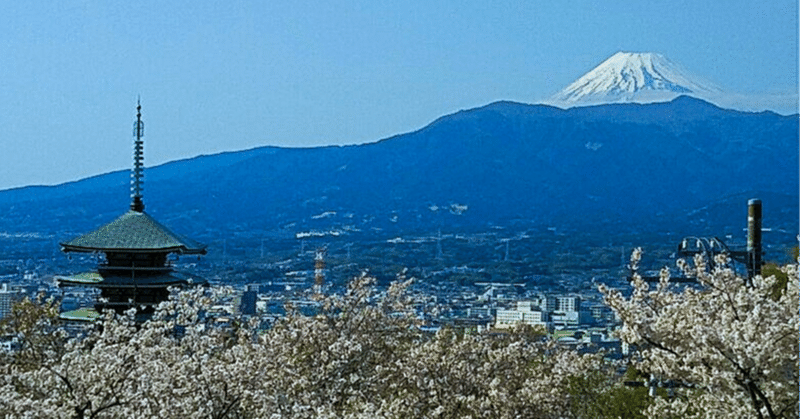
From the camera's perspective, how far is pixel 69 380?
840cm

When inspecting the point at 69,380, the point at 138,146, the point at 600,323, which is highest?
the point at 138,146

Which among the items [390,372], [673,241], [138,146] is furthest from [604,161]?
[390,372]

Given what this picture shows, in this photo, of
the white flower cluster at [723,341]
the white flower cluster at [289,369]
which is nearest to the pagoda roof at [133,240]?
the white flower cluster at [289,369]

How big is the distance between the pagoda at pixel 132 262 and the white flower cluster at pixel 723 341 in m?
13.0

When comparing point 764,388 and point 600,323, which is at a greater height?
point 764,388

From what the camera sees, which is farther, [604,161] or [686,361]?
[604,161]

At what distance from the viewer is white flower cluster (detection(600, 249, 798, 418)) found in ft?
22.9

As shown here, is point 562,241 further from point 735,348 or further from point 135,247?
point 735,348

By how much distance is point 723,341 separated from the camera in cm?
696

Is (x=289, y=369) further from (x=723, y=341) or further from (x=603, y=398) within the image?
(x=603, y=398)

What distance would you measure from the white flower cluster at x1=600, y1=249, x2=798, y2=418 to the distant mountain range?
6157cm

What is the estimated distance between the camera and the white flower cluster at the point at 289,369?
328 inches

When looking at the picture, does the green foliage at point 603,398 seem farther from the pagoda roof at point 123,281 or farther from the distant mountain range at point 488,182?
the distant mountain range at point 488,182

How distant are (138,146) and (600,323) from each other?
18107mm
